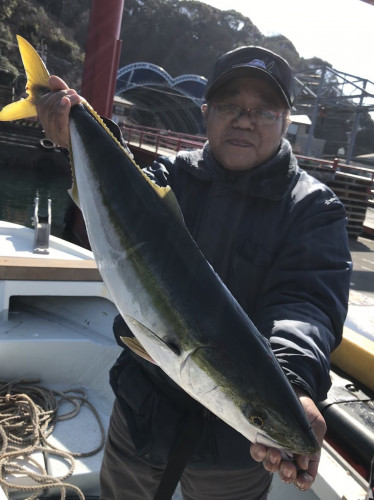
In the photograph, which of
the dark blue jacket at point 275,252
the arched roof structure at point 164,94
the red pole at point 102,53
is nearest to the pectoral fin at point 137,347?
the dark blue jacket at point 275,252

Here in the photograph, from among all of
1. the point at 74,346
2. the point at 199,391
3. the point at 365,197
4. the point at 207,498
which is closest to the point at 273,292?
the point at 199,391

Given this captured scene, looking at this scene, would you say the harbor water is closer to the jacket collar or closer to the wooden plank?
the wooden plank

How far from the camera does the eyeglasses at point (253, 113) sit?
6.63ft

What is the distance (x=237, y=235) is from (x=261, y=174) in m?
0.31

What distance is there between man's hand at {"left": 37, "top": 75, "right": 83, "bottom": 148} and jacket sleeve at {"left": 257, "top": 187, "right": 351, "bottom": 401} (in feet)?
3.64

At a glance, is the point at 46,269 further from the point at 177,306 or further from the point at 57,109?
the point at 177,306

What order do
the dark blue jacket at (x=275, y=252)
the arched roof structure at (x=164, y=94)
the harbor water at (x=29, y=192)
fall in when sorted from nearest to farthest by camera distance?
the dark blue jacket at (x=275, y=252)
the harbor water at (x=29, y=192)
the arched roof structure at (x=164, y=94)

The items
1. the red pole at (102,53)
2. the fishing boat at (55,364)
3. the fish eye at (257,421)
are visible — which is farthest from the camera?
the red pole at (102,53)

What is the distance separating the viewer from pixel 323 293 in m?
1.70

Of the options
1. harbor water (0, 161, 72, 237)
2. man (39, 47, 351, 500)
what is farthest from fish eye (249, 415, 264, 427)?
harbor water (0, 161, 72, 237)

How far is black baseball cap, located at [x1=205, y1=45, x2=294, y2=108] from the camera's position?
78.0 inches

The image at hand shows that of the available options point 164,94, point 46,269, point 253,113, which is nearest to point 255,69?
point 253,113

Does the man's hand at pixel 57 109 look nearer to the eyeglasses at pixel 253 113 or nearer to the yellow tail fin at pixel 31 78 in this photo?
the yellow tail fin at pixel 31 78

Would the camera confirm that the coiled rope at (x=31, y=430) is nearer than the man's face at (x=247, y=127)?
No
